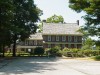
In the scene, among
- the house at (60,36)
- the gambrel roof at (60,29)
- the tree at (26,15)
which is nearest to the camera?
the tree at (26,15)

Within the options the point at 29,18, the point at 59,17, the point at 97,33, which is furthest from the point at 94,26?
the point at 59,17

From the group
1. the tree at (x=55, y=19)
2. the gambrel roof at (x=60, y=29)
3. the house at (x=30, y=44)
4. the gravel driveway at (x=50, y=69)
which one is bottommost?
the gravel driveway at (x=50, y=69)

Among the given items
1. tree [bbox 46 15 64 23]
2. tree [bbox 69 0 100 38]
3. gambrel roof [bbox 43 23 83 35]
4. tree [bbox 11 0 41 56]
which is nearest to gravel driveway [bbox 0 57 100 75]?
tree [bbox 69 0 100 38]

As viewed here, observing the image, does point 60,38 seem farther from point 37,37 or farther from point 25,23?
point 25,23

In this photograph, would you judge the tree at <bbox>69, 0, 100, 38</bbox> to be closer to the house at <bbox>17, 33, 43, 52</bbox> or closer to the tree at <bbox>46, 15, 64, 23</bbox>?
the house at <bbox>17, 33, 43, 52</bbox>

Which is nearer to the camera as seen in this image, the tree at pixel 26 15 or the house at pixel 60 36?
the tree at pixel 26 15

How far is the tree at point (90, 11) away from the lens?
47.9m

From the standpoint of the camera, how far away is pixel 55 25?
293ft

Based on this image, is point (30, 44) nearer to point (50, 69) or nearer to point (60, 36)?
point (60, 36)

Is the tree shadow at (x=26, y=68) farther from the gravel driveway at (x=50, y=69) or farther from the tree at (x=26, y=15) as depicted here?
the tree at (x=26, y=15)

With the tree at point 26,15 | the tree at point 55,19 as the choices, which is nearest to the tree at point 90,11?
the tree at point 26,15

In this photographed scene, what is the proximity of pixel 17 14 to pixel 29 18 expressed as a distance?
2956mm

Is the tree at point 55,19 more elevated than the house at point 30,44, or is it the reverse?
the tree at point 55,19

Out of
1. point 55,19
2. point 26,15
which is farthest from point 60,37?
point 55,19
